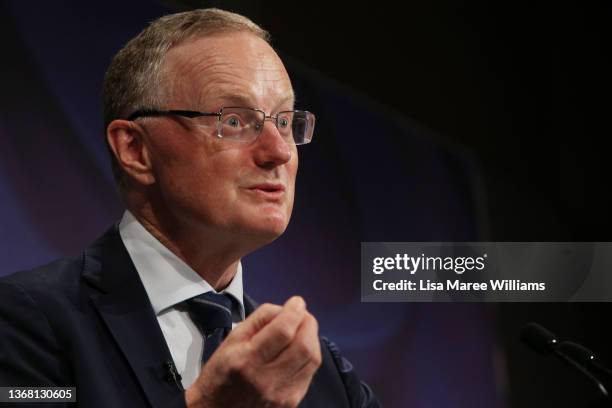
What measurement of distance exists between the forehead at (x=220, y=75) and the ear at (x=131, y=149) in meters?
0.13

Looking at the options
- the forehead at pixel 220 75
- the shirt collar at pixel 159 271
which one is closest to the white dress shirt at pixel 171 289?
the shirt collar at pixel 159 271

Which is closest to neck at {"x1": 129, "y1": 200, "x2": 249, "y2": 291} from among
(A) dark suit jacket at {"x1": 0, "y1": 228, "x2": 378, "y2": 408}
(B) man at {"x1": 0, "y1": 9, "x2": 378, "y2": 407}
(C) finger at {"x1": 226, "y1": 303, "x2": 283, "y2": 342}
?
(B) man at {"x1": 0, "y1": 9, "x2": 378, "y2": 407}

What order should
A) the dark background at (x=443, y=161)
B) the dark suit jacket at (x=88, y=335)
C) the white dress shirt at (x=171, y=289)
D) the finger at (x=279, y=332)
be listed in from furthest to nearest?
the dark background at (x=443, y=161)
the white dress shirt at (x=171, y=289)
the dark suit jacket at (x=88, y=335)
the finger at (x=279, y=332)

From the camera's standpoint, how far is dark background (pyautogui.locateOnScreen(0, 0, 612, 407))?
2.63m

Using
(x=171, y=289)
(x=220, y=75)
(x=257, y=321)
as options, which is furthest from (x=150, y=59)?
(x=257, y=321)

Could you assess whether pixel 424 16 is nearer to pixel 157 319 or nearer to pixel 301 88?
pixel 301 88

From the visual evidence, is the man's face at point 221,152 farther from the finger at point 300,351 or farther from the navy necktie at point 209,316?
the finger at point 300,351

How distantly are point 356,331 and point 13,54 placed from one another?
1.43 m

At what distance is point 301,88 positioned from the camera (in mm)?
2631

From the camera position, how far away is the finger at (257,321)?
131 cm

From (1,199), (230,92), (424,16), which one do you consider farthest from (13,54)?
(424,16)

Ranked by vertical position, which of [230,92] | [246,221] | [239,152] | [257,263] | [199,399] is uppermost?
[230,92]

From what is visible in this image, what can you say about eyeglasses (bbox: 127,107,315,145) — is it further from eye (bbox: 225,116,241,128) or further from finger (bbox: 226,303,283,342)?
finger (bbox: 226,303,283,342)

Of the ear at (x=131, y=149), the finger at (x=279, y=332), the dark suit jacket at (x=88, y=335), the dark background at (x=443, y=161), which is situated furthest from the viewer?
the dark background at (x=443, y=161)
